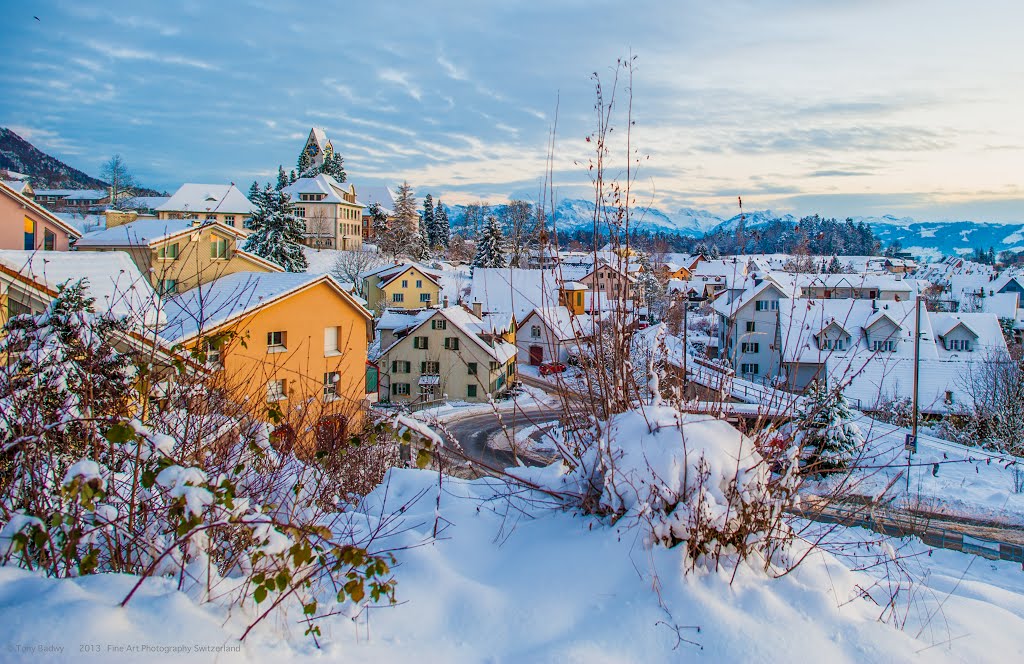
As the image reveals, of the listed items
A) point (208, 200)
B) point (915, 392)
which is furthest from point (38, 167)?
point (915, 392)

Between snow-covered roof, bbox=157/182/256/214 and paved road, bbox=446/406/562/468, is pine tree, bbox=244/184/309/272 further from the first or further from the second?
snow-covered roof, bbox=157/182/256/214

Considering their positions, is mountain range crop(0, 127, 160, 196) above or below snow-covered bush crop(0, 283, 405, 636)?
above

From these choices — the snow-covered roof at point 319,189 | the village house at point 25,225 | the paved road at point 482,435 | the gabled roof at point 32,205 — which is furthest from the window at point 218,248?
the snow-covered roof at point 319,189

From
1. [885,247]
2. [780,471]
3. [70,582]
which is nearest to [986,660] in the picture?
[780,471]

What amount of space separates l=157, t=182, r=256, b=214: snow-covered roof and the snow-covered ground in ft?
194

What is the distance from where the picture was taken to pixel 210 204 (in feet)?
191

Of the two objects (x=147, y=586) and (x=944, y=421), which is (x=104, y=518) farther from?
(x=944, y=421)

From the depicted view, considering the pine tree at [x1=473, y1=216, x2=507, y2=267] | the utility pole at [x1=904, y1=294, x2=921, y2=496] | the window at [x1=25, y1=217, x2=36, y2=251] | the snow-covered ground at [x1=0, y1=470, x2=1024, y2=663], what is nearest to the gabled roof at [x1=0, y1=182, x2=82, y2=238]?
the window at [x1=25, y1=217, x2=36, y2=251]

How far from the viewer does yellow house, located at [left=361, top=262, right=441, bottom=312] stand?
40.4 meters

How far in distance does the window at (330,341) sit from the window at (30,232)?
10016 mm

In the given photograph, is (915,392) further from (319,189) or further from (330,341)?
(319,189)

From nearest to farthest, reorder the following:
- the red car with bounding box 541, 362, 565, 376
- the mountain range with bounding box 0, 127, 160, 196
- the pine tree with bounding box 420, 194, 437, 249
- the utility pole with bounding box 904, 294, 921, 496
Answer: the red car with bounding box 541, 362, 565, 376 → the utility pole with bounding box 904, 294, 921, 496 → the pine tree with bounding box 420, 194, 437, 249 → the mountain range with bounding box 0, 127, 160, 196

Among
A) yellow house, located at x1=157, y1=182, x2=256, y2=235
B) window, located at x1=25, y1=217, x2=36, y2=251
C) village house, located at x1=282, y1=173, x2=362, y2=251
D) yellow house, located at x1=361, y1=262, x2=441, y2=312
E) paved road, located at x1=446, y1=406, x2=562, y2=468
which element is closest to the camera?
paved road, located at x1=446, y1=406, x2=562, y2=468

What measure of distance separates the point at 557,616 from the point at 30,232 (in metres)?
21.0
